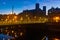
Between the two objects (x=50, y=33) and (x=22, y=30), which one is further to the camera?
(x=22, y=30)

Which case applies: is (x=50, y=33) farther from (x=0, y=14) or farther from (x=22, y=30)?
(x=0, y=14)

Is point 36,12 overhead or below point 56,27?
overhead

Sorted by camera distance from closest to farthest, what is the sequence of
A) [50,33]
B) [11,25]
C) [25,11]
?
[50,33]
[25,11]
[11,25]

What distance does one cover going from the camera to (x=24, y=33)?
3434mm

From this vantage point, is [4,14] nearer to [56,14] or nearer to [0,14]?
[0,14]

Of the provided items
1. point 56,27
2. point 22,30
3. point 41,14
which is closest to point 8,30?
point 22,30

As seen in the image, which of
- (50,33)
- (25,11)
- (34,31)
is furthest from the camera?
(34,31)

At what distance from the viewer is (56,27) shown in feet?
10.2

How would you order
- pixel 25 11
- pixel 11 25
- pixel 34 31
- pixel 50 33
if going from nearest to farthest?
pixel 50 33
pixel 25 11
pixel 34 31
pixel 11 25

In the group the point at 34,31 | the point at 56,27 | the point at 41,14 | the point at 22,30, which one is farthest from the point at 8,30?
the point at 56,27

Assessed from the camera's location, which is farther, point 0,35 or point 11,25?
point 11,25

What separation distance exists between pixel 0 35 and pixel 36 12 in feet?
2.56

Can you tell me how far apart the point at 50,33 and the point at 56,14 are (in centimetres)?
35

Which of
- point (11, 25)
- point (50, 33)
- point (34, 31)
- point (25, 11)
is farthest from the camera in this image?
point (11, 25)
